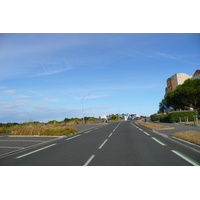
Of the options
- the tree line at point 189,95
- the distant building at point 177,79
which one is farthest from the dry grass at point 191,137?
the distant building at point 177,79

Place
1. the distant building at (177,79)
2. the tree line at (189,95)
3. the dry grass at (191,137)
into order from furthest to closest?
the distant building at (177,79), the tree line at (189,95), the dry grass at (191,137)

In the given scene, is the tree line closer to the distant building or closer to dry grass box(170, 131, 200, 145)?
the distant building

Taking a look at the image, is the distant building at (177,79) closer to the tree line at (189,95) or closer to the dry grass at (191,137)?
the tree line at (189,95)

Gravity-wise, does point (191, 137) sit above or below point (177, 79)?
below

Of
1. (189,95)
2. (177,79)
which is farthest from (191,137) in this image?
(177,79)

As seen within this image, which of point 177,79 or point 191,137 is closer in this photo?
point 191,137

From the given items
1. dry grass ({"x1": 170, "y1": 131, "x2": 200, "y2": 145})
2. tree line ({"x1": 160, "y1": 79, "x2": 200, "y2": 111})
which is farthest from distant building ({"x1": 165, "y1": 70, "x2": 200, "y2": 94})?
dry grass ({"x1": 170, "y1": 131, "x2": 200, "y2": 145})

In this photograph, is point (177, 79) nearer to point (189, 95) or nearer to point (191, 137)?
point (189, 95)

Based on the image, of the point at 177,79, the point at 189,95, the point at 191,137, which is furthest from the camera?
the point at 177,79

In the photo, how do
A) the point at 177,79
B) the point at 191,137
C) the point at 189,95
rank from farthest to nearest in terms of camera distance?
the point at 177,79 → the point at 189,95 → the point at 191,137

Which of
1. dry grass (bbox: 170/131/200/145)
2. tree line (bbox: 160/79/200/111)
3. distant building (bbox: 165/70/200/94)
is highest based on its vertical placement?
distant building (bbox: 165/70/200/94)
